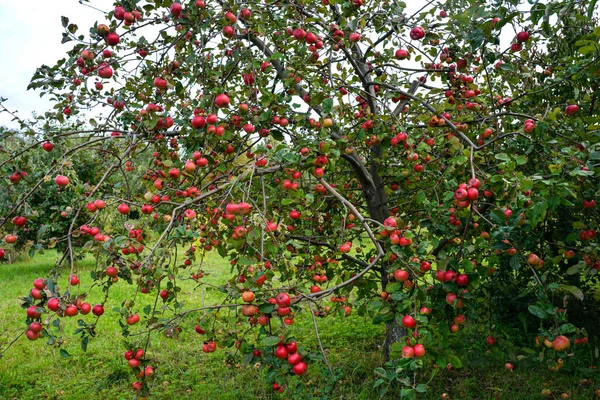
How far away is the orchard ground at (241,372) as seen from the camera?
345 cm

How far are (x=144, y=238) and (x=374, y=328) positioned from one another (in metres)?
3.60

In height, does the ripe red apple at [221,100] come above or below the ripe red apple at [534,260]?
above

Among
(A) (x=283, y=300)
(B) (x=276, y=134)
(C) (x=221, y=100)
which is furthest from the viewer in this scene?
(B) (x=276, y=134)

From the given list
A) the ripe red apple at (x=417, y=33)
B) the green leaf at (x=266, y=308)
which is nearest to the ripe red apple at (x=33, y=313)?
the green leaf at (x=266, y=308)

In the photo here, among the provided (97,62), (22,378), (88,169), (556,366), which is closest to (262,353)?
(556,366)

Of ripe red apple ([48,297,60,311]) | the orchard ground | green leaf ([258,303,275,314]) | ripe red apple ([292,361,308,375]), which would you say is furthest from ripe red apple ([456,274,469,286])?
ripe red apple ([48,297,60,311])

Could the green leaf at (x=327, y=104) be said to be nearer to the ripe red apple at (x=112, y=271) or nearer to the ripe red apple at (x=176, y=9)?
the ripe red apple at (x=176, y=9)

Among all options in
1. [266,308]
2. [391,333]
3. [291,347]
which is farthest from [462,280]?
[391,333]

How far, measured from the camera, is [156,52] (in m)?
2.37

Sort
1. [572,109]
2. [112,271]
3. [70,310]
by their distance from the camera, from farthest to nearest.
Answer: [572,109]
[112,271]
[70,310]

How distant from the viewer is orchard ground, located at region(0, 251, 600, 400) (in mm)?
3445

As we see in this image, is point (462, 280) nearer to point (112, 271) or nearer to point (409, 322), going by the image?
point (409, 322)

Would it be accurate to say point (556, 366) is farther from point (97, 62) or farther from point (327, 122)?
point (97, 62)

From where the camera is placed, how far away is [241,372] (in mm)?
3965
